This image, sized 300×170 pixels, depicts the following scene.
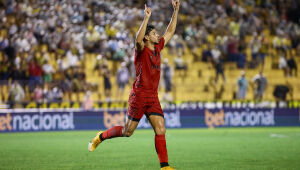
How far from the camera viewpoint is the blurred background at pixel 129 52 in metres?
24.2

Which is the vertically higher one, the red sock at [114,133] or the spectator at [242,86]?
the spectator at [242,86]

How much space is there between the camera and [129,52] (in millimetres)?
26094

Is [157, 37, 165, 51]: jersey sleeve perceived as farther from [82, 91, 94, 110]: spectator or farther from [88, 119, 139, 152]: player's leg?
[82, 91, 94, 110]: spectator

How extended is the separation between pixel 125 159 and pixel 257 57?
18501mm

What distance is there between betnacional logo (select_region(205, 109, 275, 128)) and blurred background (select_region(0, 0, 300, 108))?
80 cm

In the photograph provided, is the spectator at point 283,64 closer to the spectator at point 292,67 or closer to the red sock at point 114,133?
the spectator at point 292,67

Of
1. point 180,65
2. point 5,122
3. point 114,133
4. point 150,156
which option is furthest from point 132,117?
point 180,65

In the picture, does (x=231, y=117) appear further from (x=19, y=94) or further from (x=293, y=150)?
(x=293, y=150)

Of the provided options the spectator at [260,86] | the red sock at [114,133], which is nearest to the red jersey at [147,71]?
the red sock at [114,133]

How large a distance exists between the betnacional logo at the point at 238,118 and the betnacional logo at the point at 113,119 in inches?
149

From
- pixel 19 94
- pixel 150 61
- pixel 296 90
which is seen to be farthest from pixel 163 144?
pixel 296 90

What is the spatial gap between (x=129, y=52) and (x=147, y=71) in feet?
57.7

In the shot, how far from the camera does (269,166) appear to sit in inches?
386

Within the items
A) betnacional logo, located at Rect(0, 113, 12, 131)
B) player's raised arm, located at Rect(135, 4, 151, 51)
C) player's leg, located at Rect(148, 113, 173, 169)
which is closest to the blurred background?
betnacional logo, located at Rect(0, 113, 12, 131)
